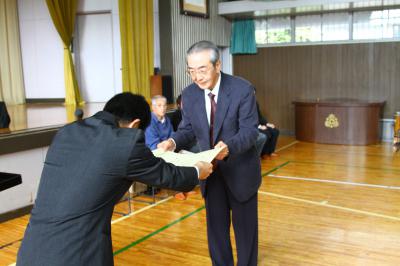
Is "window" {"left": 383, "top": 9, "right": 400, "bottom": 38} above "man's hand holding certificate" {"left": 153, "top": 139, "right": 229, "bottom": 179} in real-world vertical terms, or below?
→ above

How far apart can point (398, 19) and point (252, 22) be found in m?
2.70

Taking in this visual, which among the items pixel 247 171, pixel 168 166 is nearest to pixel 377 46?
pixel 247 171

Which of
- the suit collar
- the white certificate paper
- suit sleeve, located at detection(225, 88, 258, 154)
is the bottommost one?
the white certificate paper

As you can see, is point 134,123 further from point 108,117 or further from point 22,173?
point 22,173

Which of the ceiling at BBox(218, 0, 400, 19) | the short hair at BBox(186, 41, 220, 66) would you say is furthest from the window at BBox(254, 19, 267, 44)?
the short hair at BBox(186, 41, 220, 66)

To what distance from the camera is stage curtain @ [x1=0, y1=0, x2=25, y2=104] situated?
8.07 m

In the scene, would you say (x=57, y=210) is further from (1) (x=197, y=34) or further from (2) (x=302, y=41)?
(2) (x=302, y=41)

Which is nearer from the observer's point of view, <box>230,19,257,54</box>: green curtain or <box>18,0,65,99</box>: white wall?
<box>18,0,65,99</box>: white wall

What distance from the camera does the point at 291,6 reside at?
7.77m

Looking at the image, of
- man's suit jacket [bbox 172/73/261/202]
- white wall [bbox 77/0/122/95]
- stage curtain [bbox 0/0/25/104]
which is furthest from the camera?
stage curtain [bbox 0/0/25/104]

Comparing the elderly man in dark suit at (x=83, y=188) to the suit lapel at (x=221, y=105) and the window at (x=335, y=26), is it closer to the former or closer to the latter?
the suit lapel at (x=221, y=105)

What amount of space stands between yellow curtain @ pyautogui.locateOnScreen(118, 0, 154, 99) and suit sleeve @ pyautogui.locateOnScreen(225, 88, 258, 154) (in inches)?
190

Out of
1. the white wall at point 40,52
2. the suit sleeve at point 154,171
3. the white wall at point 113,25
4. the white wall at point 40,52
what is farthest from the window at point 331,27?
the suit sleeve at point 154,171

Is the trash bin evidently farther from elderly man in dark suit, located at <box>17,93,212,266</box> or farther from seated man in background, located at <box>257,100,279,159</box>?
seated man in background, located at <box>257,100,279,159</box>
